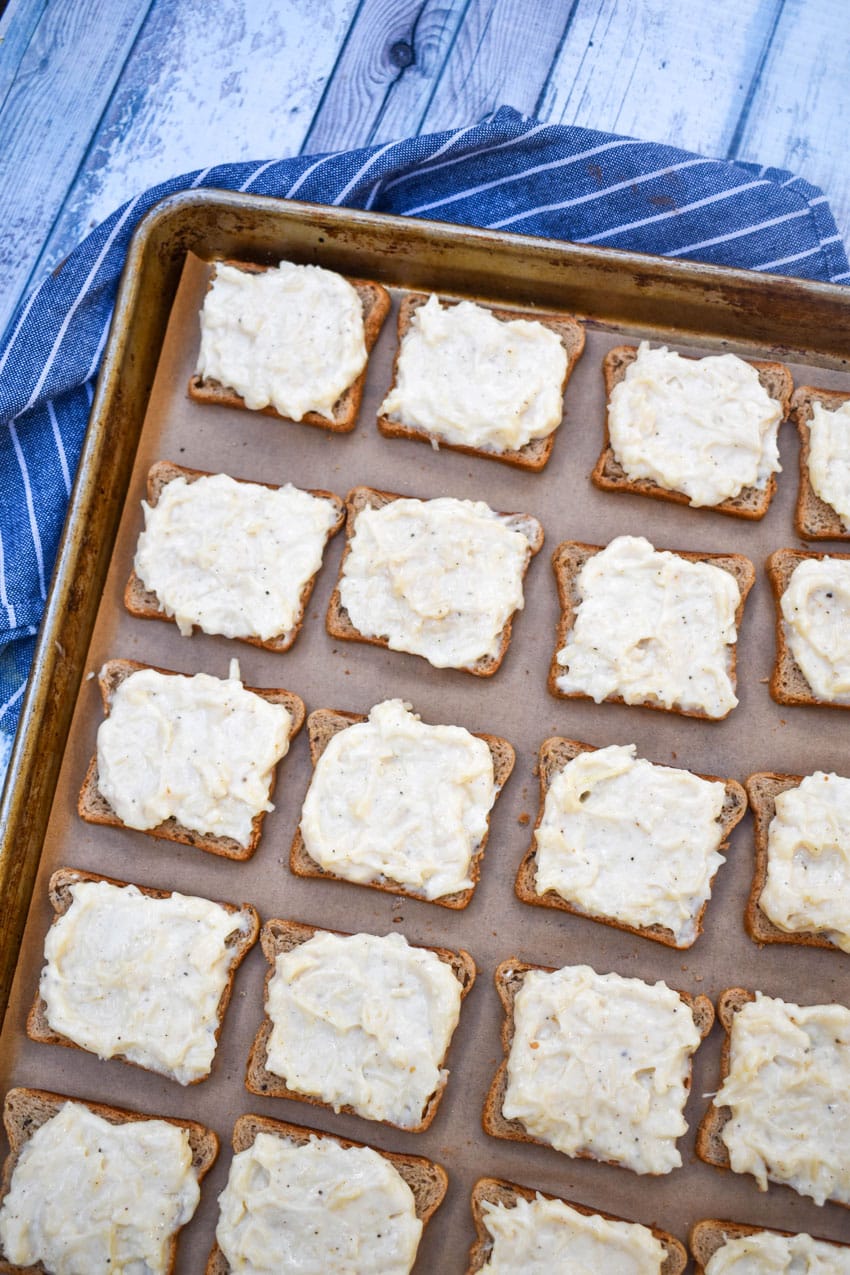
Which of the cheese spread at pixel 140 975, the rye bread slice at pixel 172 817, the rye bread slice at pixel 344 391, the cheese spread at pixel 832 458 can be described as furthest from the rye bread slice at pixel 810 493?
the cheese spread at pixel 140 975

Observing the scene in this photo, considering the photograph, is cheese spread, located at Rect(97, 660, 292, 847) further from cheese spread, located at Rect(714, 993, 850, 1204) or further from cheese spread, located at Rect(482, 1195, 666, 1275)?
cheese spread, located at Rect(714, 993, 850, 1204)

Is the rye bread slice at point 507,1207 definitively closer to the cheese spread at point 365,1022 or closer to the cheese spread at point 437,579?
the cheese spread at point 365,1022

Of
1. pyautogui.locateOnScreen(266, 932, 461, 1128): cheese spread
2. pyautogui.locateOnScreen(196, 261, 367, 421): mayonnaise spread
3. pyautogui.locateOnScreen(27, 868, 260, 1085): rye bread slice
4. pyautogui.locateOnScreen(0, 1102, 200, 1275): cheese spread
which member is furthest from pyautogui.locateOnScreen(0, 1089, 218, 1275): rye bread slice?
pyautogui.locateOnScreen(196, 261, 367, 421): mayonnaise spread

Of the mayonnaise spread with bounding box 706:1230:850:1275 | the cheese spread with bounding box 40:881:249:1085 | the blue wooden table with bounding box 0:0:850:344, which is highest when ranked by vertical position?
the blue wooden table with bounding box 0:0:850:344

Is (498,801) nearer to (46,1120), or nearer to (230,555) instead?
(230,555)

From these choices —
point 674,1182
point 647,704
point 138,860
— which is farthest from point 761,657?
point 138,860

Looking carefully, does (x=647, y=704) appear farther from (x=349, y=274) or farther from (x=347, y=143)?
(x=347, y=143)
